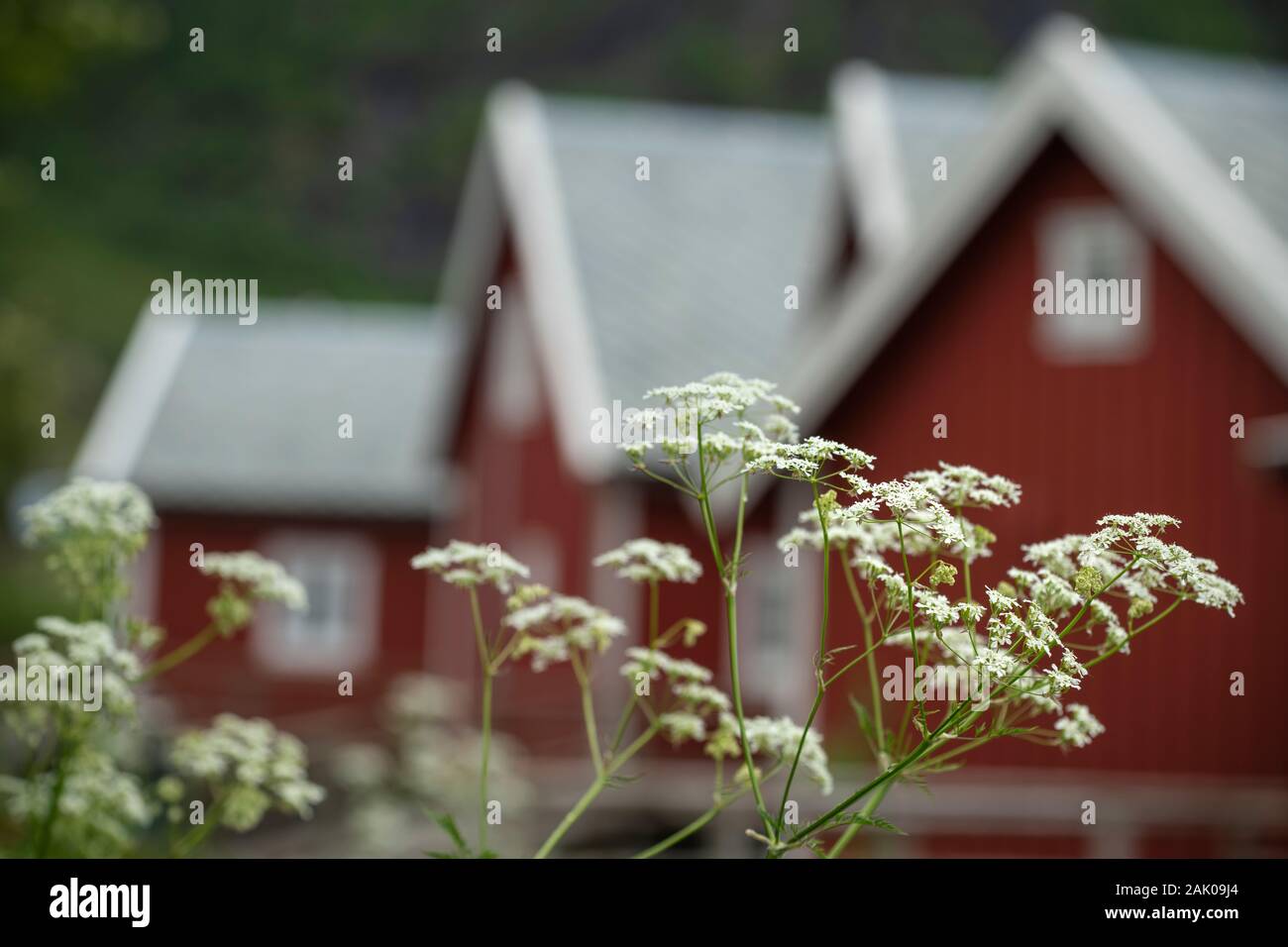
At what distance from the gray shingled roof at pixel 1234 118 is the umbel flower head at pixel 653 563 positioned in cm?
842

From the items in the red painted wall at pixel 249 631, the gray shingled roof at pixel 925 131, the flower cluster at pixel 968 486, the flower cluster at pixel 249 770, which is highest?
the gray shingled roof at pixel 925 131

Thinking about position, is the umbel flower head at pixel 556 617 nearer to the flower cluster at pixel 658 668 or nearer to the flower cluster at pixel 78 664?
the flower cluster at pixel 658 668

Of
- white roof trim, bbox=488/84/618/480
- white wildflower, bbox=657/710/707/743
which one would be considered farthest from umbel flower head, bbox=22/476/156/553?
white roof trim, bbox=488/84/618/480

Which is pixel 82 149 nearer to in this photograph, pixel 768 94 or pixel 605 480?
pixel 768 94

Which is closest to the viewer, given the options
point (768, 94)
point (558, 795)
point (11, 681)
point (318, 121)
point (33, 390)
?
point (11, 681)

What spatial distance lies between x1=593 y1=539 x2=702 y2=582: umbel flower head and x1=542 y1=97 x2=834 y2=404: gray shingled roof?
498 inches

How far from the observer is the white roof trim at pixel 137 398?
28781mm

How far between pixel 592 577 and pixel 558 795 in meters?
4.38

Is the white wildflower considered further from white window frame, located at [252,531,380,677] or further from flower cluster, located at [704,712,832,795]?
white window frame, located at [252,531,380,677]

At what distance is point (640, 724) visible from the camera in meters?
15.4

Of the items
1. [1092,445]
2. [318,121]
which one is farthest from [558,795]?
[318,121]

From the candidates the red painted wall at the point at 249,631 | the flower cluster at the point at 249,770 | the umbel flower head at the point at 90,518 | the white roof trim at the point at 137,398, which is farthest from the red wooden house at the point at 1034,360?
the white roof trim at the point at 137,398

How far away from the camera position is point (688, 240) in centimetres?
1894

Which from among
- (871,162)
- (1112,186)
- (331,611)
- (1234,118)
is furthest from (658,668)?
(331,611)
